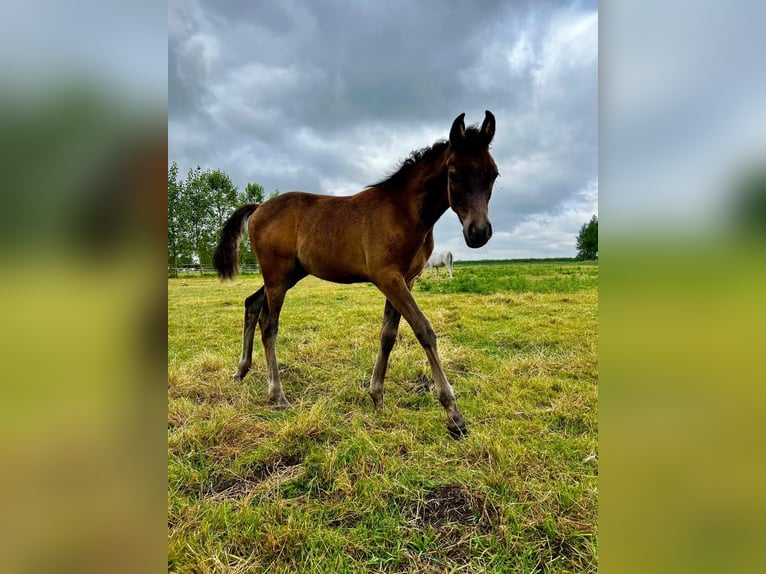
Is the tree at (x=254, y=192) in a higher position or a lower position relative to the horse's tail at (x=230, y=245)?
higher

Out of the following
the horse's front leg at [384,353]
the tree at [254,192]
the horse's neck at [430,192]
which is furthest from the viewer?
the tree at [254,192]

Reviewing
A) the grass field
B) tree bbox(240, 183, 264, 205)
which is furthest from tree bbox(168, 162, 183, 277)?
tree bbox(240, 183, 264, 205)

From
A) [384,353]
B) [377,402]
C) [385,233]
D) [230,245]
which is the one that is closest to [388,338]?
[384,353]

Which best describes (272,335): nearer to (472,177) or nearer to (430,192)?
(430,192)

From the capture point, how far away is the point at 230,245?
15.9ft

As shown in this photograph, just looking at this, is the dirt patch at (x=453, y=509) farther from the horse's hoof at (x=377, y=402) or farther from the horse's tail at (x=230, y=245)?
the horse's tail at (x=230, y=245)

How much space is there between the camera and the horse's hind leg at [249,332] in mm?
4266

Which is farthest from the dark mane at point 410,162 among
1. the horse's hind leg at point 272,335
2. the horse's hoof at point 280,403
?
the horse's hoof at point 280,403

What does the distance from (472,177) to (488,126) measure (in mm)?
542

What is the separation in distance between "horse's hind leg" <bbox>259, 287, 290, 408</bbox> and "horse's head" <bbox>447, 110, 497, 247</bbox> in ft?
7.45

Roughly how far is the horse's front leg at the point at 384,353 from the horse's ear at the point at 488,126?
179 cm
